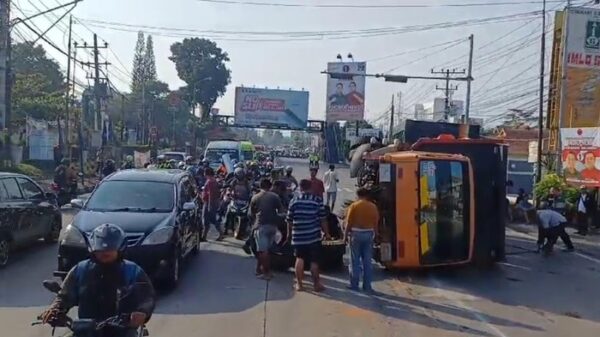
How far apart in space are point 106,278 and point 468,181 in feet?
29.1

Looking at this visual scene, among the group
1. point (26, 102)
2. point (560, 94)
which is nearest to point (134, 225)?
point (560, 94)

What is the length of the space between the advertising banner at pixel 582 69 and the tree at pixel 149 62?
68.4 metres

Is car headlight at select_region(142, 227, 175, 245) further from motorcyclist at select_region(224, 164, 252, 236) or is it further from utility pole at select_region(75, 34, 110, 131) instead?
utility pole at select_region(75, 34, 110, 131)

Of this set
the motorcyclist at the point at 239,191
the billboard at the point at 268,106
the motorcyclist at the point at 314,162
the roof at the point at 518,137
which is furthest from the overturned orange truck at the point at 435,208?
the billboard at the point at 268,106

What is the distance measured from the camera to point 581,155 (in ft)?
80.4

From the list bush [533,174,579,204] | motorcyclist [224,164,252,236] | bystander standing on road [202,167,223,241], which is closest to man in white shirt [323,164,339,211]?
motorcyclist [224,164,252,236]

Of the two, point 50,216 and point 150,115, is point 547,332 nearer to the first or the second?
point 50,216

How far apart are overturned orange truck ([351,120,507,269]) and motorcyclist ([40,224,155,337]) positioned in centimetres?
797

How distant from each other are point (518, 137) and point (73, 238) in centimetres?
5687

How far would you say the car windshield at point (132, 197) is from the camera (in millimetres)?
11094

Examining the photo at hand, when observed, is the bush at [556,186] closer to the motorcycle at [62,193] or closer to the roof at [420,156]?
the roof at [420,156]

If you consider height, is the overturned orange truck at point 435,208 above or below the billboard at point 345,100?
below

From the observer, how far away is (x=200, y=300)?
984cm

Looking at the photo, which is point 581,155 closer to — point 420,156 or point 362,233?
point 420,156
